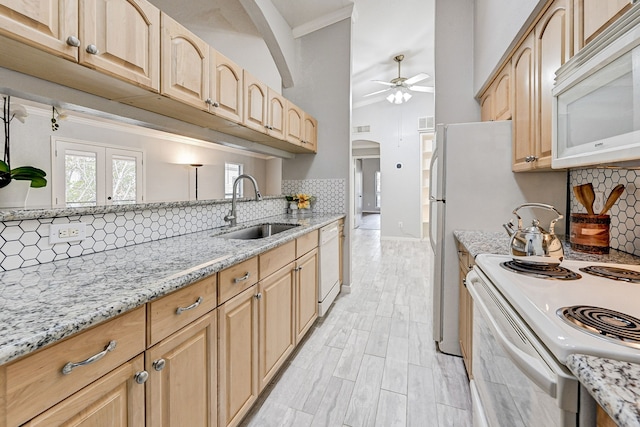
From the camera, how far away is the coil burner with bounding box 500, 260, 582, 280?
0.97 meters

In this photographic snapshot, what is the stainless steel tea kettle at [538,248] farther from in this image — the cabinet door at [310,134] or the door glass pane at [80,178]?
the door glass pane at [80,178]

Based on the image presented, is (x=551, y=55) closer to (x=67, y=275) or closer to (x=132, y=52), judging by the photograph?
(x=132, y=52)

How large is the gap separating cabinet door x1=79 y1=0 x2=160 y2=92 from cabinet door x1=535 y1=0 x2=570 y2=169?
6.32 feet

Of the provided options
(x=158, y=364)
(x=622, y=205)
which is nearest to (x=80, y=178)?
(x=158, y=364)

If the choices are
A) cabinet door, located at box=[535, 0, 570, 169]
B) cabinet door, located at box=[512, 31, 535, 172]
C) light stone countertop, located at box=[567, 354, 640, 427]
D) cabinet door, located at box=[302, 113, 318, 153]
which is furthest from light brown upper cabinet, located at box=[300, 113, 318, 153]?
light stone countertop, located at box=[567, 354, 640, 427]

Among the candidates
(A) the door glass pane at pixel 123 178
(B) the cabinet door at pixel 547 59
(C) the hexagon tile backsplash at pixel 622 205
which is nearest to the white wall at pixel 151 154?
(A) the door glass pane at pixel 123 178

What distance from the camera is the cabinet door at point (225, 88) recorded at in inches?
67.6

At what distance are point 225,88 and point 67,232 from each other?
1.20 m

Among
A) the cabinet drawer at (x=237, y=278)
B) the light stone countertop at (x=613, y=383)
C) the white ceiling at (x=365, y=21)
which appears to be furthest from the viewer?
the white ceiling at (x=365, y=21)

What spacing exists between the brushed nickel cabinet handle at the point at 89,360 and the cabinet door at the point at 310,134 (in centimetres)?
253

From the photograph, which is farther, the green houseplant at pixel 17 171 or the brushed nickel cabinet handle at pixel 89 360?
the green houseplant at pixel 17 171

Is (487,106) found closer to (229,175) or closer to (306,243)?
(306,243)

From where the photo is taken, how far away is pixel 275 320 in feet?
5.28

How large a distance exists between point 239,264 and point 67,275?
0.58 meters
